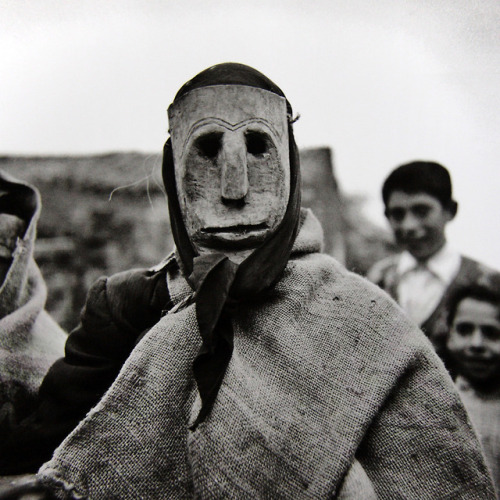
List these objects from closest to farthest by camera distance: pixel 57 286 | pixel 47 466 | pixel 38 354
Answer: pixel 47 466 → pixel 38 354 → pixel 57 286

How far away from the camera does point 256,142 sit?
3.66 ft

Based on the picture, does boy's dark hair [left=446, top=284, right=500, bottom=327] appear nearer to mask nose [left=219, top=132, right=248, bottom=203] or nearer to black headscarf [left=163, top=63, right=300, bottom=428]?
black headscarf [left=163, top=63, right=300, bottom=428]

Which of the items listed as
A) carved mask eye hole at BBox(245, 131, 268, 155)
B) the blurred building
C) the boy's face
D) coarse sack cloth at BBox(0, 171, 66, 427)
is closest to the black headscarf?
carved mask eye hole at BBox(245, 131, 268, 155)

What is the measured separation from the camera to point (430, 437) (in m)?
0.94

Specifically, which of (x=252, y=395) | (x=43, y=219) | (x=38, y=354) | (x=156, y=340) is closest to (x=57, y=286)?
(x=43, y=219)

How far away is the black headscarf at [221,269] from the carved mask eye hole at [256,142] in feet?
0.36

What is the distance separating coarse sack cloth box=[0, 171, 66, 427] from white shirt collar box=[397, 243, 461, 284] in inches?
51.6

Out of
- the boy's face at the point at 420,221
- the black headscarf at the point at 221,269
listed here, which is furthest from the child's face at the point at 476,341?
the black headscarf at the point at 221,269

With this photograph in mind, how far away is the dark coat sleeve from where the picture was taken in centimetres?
118

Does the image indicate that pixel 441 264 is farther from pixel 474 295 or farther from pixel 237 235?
pixel 237 235

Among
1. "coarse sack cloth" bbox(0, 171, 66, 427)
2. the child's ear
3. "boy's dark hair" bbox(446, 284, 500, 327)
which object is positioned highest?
the child's ear

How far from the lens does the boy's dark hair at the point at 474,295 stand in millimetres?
1692

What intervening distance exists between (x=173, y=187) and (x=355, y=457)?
69cm

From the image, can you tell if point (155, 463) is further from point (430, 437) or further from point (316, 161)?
point (316, 161)
